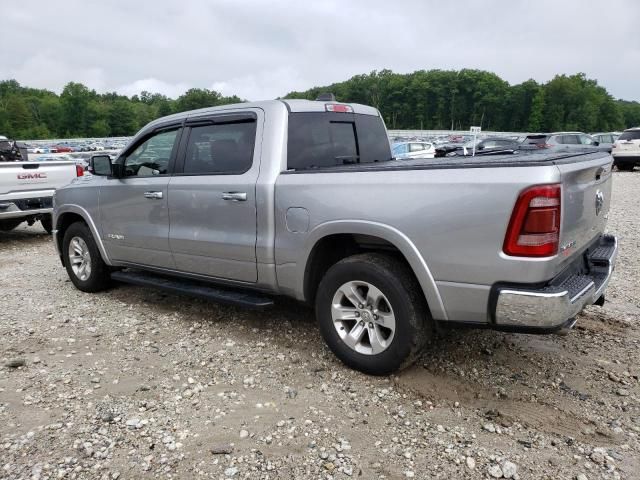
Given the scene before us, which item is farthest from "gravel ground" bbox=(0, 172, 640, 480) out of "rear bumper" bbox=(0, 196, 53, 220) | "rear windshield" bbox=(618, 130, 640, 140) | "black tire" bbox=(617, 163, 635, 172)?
"black tire" bbox=(617, 163, 635, 172)

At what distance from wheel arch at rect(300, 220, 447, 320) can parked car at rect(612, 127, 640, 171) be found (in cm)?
1946

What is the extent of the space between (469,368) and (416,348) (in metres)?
0.66

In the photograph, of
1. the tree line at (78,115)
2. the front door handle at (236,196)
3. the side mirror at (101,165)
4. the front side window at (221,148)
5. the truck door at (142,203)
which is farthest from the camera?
the tree line at (78,115)

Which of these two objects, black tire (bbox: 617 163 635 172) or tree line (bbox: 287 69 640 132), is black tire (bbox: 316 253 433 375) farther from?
tree line (bbox: 287 69 640 132)

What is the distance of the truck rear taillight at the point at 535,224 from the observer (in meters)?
2.56

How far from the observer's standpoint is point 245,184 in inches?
148

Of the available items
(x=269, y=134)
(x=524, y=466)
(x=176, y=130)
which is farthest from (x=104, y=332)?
(x=524, y=466)

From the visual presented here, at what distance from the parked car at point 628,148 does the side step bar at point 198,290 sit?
19.6 m

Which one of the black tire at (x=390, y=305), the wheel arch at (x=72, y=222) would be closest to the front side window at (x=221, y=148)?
the black tire at (x=390, y=305)

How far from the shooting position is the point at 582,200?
115 inches

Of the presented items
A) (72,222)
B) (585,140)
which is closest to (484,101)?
(585,140)

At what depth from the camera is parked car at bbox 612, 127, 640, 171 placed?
62.8 feet

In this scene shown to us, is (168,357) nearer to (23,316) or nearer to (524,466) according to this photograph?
(23,316)

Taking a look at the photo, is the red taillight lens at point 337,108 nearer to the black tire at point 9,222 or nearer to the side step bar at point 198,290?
the side step bar at point 198,290
